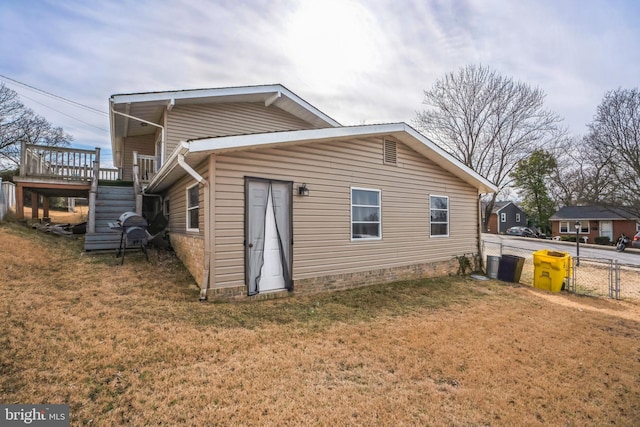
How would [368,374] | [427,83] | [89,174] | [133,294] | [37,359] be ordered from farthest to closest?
[427,83]
[89,174]
[133,294]
[368,374]
[37,359]

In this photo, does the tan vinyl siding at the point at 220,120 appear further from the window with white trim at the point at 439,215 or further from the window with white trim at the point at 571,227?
the window with white trim at the point at 571,227

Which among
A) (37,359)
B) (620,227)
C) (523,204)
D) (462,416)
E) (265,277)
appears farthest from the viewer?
(523,204)

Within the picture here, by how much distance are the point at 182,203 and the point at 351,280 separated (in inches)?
178

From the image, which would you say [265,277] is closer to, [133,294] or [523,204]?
[133,294]

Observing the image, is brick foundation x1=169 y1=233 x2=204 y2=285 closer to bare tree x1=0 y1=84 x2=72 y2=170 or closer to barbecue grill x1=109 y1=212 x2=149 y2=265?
barbecue grill x1=109 y1=212 x2=149 y2=265

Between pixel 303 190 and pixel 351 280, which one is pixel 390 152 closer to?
pixel 303 190

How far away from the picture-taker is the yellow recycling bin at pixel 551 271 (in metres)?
8.06

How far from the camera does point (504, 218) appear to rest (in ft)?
140

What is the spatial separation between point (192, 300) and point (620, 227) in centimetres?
3726

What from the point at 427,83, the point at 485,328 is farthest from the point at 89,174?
the point at 427,83

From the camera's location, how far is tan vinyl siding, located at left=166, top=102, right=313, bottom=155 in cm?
936

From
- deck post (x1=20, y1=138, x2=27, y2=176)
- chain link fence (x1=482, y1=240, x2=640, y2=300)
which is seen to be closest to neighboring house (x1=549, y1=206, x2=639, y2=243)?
chain link fence (x1=482, y1=240, x2=640, y2=300)

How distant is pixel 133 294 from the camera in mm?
5223

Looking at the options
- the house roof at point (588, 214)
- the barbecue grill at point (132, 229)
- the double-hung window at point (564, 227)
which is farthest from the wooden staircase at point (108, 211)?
the double-hung window at point (564, 227)
